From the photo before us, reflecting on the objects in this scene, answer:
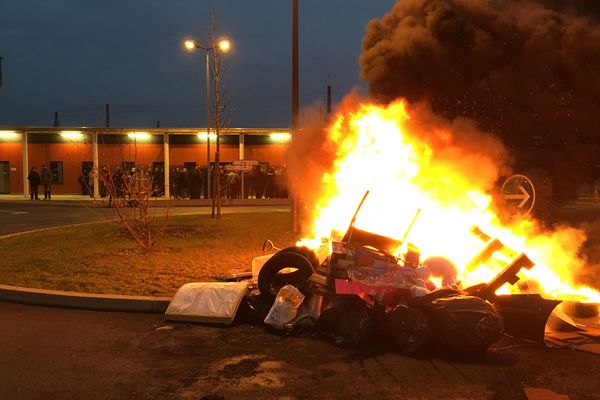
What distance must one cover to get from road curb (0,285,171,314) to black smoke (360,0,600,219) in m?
6.52

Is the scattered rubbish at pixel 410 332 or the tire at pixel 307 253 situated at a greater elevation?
the tire at pixel 307 253

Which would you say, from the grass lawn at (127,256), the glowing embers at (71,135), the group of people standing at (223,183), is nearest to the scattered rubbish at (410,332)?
the grass lawn at (127,256)

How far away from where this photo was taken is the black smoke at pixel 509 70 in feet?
37.2

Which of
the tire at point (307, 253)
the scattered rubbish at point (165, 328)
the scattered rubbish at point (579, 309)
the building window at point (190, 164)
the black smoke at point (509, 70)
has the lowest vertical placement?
the scattered rubbish at point (165, 328)

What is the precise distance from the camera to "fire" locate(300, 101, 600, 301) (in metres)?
7.21

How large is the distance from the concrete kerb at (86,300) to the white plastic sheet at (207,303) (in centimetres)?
37

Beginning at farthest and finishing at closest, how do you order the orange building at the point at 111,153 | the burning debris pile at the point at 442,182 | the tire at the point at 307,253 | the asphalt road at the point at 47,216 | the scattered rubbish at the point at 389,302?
the orange building at the point at 111,153
the asphalt road at the point at 47,216
the tire at the point at 307,253
the burning debris pile at the point at 442,182
the scattered rubbish at the point at 389,302

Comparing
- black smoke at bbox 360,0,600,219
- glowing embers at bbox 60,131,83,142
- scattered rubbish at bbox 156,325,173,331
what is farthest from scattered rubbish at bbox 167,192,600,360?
glowing embers at bbox 60,131,83,142

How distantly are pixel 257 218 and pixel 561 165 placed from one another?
8246mm

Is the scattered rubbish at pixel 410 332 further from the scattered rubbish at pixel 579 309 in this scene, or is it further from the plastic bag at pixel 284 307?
the scattered rubbish at pixel 579 309

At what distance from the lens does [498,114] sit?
11.9 metres

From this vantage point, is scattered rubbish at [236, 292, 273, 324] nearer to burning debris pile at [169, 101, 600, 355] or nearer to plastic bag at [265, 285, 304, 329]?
burning debris pile at [169, 101, 600, 355]

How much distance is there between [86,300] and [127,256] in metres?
3.10

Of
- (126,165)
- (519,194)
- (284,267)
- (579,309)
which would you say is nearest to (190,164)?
(126,165)
